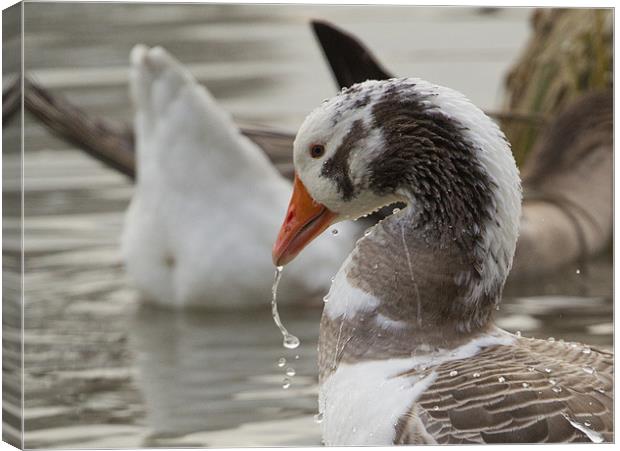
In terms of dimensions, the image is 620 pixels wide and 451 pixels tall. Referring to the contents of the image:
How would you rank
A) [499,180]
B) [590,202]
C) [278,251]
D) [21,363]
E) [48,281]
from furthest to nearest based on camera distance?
1. [590,202]
2. [48,281]
3. [21,363]
4. [278,251]
5. [499,180]

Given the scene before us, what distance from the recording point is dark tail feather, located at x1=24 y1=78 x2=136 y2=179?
3.67 metres

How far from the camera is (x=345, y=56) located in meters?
3.89

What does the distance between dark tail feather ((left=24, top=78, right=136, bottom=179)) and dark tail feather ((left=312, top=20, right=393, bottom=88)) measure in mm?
602

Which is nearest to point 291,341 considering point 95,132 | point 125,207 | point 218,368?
point 218,368

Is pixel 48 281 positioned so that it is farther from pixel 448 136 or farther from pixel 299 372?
pixel 448 136

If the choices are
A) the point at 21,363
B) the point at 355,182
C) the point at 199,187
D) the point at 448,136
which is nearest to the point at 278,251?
the point at 355,182

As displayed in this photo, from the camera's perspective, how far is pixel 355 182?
3064 millimetres

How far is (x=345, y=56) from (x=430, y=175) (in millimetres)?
943

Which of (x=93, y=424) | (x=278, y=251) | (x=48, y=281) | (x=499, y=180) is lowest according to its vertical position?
(x=93, y=424)

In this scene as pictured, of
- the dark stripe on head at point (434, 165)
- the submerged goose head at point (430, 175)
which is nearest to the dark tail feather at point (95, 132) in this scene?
the submerged goose head at point (430, 175)

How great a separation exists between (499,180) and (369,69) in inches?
41.0

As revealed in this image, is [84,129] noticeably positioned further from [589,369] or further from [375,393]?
[589,369]

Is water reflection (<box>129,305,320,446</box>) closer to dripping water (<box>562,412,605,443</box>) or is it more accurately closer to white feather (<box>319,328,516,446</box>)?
white feather (<box>319,328,516,446</box>)

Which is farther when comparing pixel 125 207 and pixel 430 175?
pixel 125 207
